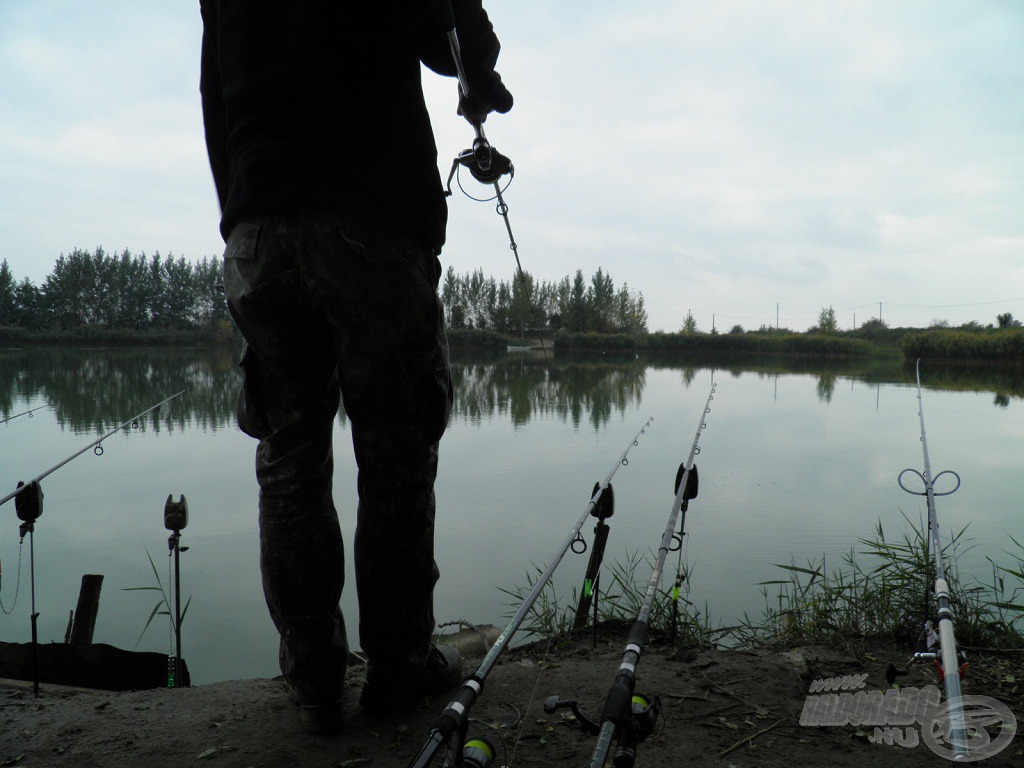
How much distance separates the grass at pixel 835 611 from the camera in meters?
2.03

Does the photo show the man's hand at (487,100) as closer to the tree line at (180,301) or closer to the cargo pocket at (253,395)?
the cargo pocket at (253,395)

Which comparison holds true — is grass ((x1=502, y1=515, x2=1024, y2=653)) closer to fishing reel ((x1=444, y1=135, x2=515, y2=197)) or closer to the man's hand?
fishing reel ((x1=444, y1=135, x2=515, y2=197))

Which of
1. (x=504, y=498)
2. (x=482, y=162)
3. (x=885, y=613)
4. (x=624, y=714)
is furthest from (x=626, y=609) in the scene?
(x=504, y=498)

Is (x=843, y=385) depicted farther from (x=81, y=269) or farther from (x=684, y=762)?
(x=81, y=269)

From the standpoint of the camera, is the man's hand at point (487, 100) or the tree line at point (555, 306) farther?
the tree line at point (555, 306)

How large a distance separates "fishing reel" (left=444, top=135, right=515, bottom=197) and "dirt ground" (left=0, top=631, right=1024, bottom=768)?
1190 millimetres

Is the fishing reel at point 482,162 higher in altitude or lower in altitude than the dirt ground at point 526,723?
higher

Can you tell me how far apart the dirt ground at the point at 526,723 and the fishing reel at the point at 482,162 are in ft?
3.90

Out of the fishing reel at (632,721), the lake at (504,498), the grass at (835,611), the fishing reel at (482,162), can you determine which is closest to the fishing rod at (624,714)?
the fishing reel at (632,721)

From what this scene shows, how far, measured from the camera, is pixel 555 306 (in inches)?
1512

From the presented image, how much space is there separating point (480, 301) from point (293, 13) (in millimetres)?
37825

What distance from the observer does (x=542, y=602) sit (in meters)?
2.81

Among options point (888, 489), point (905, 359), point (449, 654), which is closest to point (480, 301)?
point (905, 359)

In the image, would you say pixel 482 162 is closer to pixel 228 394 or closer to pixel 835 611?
pixel 835 611
